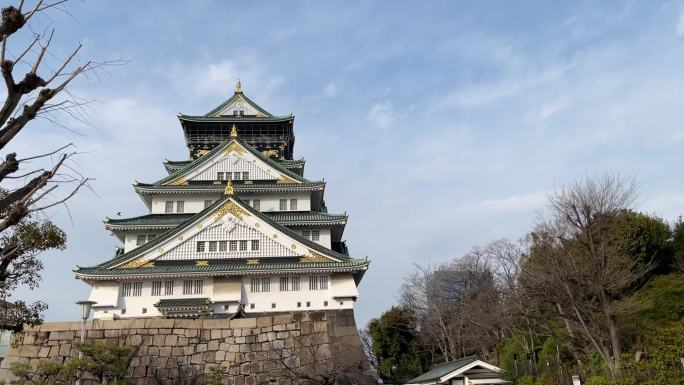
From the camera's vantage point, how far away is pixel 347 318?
94.5 feet

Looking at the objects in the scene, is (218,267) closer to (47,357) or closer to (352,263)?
(352,263)

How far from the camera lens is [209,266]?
28.6 metres

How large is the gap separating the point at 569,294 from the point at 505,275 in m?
22.2

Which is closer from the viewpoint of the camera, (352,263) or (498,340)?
(352,263)

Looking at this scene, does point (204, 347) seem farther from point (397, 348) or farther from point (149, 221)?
point (397, 348)

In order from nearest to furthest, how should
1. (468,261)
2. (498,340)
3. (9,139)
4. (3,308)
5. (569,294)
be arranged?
(9,139), (3,308), (569,294), (498,340), (468,261)

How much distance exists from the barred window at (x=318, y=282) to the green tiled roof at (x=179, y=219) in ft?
15.1

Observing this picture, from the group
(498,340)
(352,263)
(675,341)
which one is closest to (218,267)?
(352,263)

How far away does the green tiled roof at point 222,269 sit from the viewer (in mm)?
27531

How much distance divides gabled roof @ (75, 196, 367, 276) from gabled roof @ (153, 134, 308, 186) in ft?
18.7

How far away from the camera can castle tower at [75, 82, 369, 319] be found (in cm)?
2797

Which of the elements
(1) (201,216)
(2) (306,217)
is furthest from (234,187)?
(2) (306,217)

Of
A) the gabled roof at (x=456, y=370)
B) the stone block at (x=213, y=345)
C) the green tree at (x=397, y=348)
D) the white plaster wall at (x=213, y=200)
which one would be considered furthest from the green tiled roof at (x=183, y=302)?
the green tree at (x=397, y=348)

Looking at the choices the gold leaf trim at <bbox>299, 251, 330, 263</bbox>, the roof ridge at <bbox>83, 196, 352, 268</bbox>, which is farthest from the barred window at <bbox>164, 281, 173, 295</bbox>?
the gold leaf trim at <bbox>299, 251, 330, 263</bbox>
